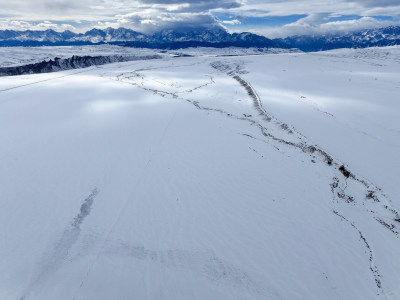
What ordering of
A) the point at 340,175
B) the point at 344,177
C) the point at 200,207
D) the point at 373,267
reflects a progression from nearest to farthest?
1. the point at 373,267
2. the point at 200,207
3. the point at 344,177
4. the point at 340,175

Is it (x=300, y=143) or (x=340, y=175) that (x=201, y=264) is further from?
(x=300, y=143)

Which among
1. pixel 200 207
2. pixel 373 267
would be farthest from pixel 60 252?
pixel 373 267

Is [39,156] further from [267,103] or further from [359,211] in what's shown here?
[267,103]

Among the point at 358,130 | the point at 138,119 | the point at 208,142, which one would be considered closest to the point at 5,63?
the point at 138,119

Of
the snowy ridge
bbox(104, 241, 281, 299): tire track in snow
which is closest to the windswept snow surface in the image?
bbox(104, 241, 281, 299): tire track in snow

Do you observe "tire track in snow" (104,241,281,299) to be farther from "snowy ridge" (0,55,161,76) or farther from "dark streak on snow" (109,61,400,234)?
"snowy ridge" (0,55,161,76)

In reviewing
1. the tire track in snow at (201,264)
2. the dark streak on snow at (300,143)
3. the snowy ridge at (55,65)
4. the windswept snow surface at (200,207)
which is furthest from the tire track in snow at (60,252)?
the snowy ridge at (55,65)
